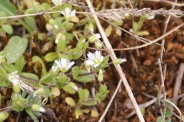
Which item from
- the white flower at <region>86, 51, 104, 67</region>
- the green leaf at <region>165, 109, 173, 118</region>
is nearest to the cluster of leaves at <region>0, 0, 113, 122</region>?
the white flower at <region>86, 51, 104, 67</region>

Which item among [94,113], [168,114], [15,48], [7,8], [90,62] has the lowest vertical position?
[168,114]

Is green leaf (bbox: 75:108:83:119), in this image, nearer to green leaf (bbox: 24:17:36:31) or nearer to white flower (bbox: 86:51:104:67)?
white flower (bbox: 86:51:104:67)

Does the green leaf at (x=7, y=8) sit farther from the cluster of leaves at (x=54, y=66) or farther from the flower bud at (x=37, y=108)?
the flower bud at (x=37, y=108)

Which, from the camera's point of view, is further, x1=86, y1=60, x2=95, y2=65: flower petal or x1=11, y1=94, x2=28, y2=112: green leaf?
x1=86, y1=60, x2=95, y2=65: flower petal

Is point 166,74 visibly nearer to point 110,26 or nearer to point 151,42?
point 151,42

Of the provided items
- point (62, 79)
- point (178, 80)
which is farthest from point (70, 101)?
point (178, 80)

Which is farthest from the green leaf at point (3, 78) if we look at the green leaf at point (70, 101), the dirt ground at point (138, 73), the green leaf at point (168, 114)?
the green leaf at point (168, 114)

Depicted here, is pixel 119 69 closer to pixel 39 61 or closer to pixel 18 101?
pixel 39 61
